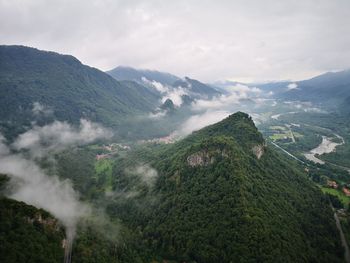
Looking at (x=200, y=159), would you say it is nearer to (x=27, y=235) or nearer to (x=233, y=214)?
(x=233, y=214)

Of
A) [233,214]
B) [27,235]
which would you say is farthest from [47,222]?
[233,214]

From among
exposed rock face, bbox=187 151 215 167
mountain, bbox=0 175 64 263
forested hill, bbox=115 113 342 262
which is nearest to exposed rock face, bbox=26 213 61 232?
mountain, bbox=0 175 64 263

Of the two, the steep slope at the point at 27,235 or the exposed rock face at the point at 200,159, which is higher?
the exposed rock face at the point at 200,159

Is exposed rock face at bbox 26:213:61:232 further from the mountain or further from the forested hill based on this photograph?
the forested hill

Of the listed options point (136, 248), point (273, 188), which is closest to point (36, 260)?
point (136, 248)

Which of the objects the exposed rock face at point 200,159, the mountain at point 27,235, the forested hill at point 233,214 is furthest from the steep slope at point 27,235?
the exposed rock face at point 200,159

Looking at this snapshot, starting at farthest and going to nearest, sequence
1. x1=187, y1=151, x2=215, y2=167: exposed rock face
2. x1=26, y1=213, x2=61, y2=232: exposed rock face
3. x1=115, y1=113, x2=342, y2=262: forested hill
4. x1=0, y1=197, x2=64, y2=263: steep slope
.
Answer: x1=187, y1=151, x2=215, y2=167: exposed rock face
x1=115, y1=113, x2=342, y2=262: forested hill
x1=26, y1=213, x2=61, y2=232: exposed rock face
x1=0, y1=197, x2=64, y2=263: steep slope

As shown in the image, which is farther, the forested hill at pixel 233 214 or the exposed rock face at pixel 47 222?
the forested hill at pixel 233 214

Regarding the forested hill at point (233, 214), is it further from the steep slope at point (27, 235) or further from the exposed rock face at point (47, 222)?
the steep slope at point (27, 235)
